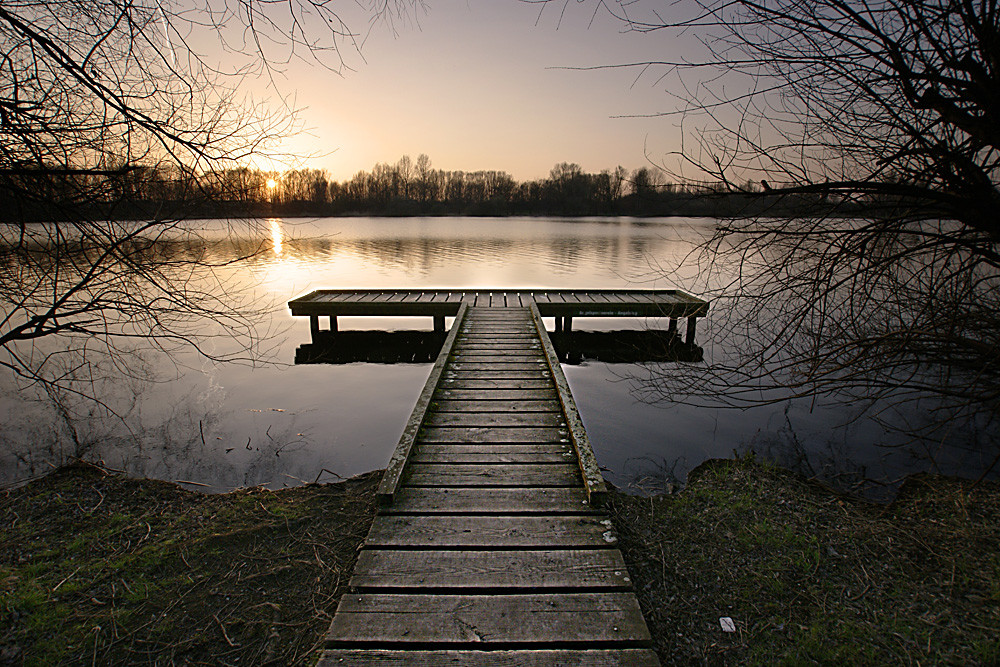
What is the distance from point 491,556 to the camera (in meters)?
3.05

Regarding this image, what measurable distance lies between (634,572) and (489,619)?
52.6 inches

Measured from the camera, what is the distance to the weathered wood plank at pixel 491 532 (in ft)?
10.3

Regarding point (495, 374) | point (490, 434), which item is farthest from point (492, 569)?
point (495, 374)

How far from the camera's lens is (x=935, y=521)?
13.5ft

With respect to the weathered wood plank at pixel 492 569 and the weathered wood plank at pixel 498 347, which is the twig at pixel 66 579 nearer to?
the weathered wood plank at pixel 492 569

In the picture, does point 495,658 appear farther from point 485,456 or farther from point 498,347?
point 498,347

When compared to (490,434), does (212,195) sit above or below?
above

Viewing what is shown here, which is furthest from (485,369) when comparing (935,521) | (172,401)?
(172,401)

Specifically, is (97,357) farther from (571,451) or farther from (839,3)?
(839,3)

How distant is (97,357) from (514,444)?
10322 mm

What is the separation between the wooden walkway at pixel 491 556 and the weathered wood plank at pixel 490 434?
0.02 meters

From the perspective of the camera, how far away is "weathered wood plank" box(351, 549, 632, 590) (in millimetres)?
2816

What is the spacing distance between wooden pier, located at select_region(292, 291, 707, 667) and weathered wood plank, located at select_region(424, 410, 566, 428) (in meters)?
0.02

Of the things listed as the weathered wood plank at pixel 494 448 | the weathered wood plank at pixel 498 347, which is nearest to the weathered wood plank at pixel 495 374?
the weathered wood plank at pixel 498 347
